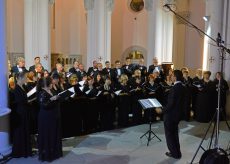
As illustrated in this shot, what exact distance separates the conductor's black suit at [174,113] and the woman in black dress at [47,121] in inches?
94.1

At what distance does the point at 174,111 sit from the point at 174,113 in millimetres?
46

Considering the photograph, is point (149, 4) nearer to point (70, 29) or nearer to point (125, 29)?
point (125, 29)

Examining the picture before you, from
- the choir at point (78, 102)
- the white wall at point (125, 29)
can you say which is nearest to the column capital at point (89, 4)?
the choir at point (78, 102)

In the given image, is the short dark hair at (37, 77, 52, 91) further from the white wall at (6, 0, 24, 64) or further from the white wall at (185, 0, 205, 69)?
the white wall at (185, 0, 205, 69)

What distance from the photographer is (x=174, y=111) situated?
7324mm

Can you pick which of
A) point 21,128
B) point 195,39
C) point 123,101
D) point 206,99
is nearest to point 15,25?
point 123,101

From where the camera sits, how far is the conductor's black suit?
7.29 metres

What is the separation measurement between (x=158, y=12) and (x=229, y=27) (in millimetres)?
3819

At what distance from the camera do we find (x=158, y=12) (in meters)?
15.6

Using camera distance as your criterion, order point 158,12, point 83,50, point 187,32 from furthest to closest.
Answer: point 83,50 → point 187,32 → point 158,12

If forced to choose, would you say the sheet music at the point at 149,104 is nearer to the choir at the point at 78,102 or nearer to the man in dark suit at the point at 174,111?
the choir at the point at 78,102

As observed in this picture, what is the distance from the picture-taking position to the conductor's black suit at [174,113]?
7289 mm

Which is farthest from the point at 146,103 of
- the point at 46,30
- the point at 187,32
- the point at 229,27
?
the point at 187,32

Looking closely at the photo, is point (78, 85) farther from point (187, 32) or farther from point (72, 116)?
point (187, 32)
